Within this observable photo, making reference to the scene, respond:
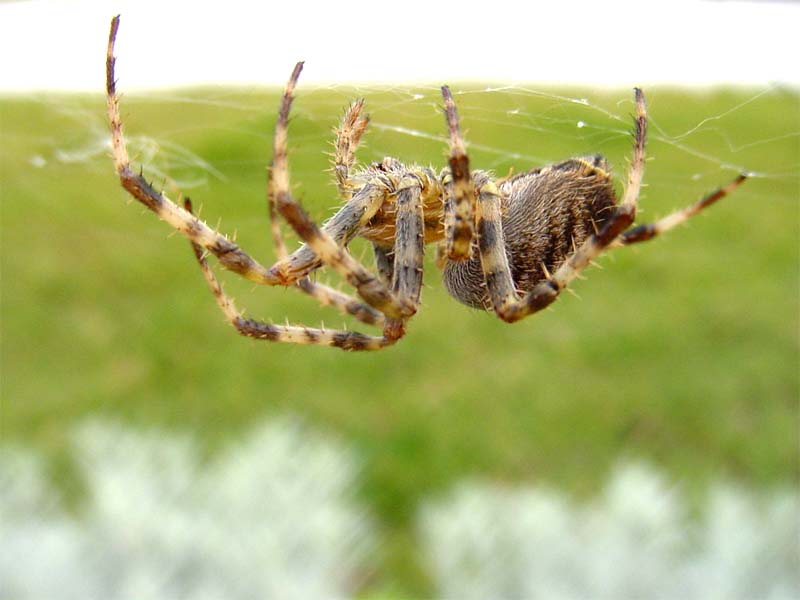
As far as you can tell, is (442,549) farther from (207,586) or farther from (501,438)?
(501,438)

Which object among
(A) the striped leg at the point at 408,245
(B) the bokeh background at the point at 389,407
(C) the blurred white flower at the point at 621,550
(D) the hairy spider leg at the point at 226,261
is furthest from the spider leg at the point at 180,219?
(C) the blurred white flower at the point at 621,550

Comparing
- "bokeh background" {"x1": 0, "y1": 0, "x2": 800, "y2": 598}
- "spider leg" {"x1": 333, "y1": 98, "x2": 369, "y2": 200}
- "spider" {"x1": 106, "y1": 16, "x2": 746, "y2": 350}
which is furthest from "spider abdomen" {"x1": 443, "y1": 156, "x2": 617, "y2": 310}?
"bokeh background" {"x1": 0, "y1": 0, "x2": 800, "y2": 598}

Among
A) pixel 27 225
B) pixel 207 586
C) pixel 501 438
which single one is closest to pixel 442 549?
pixel 207 586

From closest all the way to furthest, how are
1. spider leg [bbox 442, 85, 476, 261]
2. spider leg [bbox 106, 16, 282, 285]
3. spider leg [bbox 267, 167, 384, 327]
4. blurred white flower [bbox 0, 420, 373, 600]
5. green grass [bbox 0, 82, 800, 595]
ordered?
spider leg [bbox 442, 85, 476, 261]
spider leg [bbox 106, 16, 282, 285]
spider leg [bbox 267, 167, 384, 327]
blurred white flower [bbox 0, 420, 373, 600]
green grass [bbox 0, 82, 800, 595]

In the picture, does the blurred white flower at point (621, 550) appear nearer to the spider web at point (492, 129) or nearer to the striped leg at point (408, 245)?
the spider web at point (492, 129)

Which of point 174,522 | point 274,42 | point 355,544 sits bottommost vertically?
point 355,544

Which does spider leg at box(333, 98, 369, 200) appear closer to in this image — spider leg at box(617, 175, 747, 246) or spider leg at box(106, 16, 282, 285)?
spider leg at box(106, 16, 282, 285)
